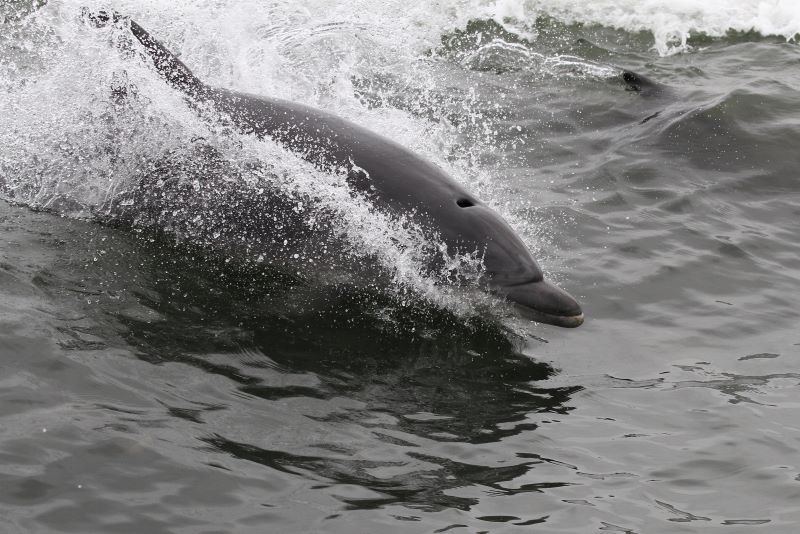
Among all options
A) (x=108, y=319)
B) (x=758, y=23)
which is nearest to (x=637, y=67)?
(x=758, y=23)

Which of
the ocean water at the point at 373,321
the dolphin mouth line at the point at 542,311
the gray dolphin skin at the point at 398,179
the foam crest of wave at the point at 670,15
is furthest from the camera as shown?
the foam crest of wave at the point at 670,15

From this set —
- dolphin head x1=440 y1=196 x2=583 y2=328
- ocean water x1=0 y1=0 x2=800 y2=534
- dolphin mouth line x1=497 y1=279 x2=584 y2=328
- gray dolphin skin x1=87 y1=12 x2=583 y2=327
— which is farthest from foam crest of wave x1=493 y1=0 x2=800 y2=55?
dolphin mouth line x1=497 y1=279 x2=584 y2=328

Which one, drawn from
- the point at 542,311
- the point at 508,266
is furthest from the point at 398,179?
the point at 542,311

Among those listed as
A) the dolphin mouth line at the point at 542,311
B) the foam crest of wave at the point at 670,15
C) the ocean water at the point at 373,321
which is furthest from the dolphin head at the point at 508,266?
the foam crest of wave at the point at 670,15

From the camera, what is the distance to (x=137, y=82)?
8656 millimetres

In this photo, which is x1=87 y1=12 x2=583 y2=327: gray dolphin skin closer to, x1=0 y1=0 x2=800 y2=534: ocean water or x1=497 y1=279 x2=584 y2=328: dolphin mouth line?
x1=497 y1=279 x2=584 y2=328: dolphin mouth line

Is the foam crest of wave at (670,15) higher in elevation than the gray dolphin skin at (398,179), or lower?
higher

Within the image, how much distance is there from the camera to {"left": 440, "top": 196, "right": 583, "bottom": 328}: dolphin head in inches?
285

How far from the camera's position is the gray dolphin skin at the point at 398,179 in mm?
7324

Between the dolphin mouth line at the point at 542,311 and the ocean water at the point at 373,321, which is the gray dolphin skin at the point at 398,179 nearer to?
the dolphin mouth line at the point at 542,311

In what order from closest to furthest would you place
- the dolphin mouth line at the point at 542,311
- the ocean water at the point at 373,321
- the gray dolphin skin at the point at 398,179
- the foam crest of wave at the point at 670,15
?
the ocean water at the point at 373,321
the dolphin mouth line at the point at 542,311
the gray dolphin skin at the point at 398,179
the foam crest of wave at the point at 670,15

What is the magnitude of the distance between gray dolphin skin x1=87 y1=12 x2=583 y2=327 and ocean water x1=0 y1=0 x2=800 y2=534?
16cm

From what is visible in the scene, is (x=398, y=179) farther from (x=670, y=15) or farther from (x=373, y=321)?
(x=670, y=15)

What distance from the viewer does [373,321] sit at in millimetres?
7715
